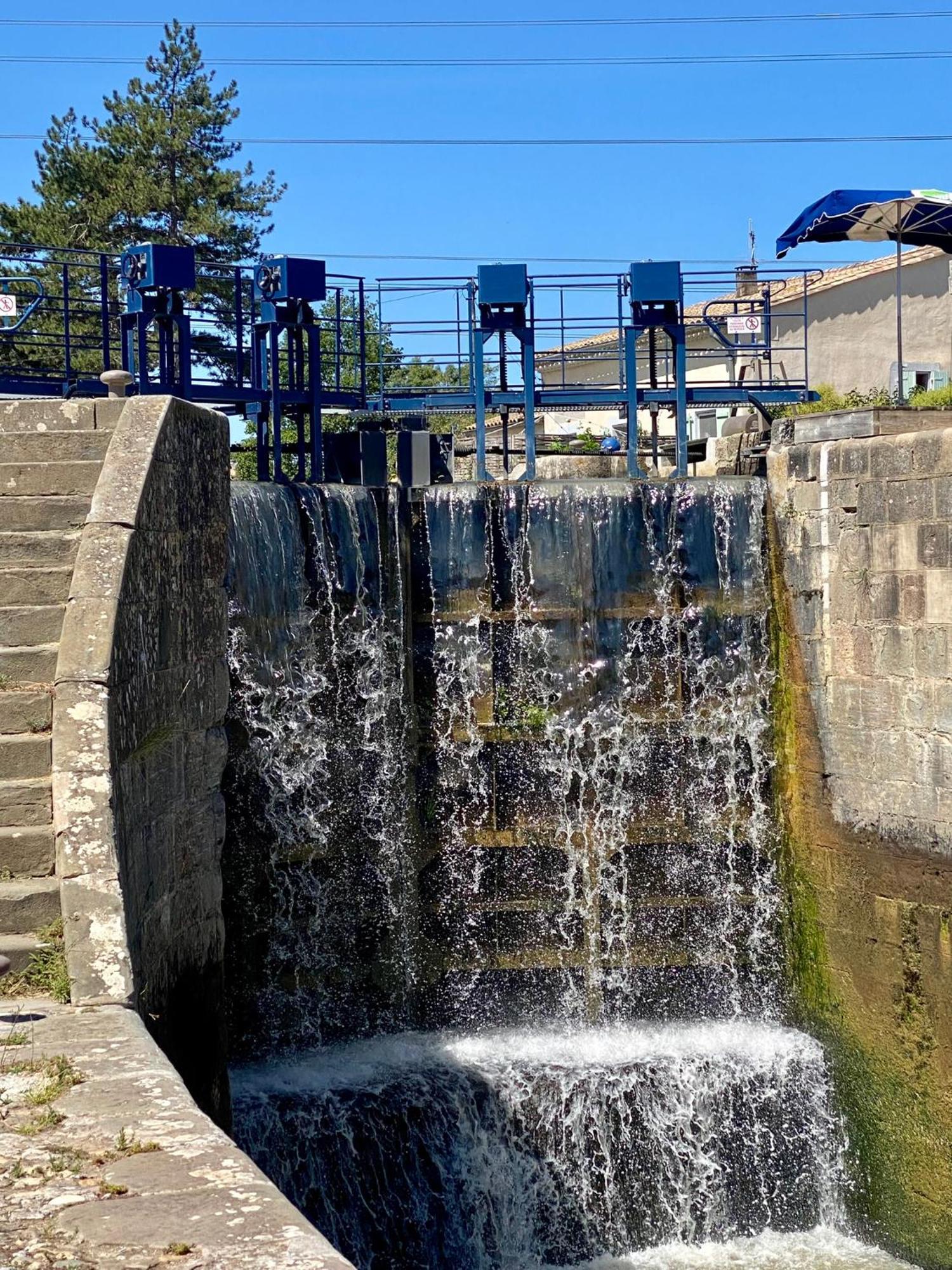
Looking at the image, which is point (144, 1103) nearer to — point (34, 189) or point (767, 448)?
point (767, 448)

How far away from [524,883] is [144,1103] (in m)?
6.41

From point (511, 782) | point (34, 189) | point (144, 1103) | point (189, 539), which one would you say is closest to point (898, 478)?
point (511, 782)

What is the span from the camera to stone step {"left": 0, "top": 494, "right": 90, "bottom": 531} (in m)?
6.15

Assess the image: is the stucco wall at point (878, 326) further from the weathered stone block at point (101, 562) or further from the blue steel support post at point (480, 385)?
the weathered stone block at point (101, 562)

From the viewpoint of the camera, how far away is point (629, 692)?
9.99 meters

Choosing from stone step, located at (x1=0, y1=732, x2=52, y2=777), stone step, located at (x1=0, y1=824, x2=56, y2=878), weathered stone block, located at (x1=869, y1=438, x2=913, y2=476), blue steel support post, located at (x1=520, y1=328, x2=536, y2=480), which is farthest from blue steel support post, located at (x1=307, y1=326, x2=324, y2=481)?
stone step, located at (x1=0, y1=824, x2=56, y2=878)

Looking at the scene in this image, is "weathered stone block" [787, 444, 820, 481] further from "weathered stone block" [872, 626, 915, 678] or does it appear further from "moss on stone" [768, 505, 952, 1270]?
"weathered stone block" [872, 626, 915, 678]

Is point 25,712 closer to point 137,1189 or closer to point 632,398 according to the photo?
point 137,1189

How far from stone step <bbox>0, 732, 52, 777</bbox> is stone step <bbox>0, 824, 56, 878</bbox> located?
0.28 m

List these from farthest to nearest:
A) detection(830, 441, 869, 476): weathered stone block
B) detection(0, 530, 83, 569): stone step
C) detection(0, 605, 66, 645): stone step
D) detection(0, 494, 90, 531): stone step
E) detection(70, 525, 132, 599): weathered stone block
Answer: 1. detection(830, 441, 869, 476): weathered stone block
2. detection(0, 494, 90, 531): stone step
3. detection(0, 530, 83, 569): stone step
4. detection(0, 605, 66, 645): stone step
5. detection(70, 525, 132, 599): weathered stone block

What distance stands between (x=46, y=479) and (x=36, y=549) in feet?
1.44

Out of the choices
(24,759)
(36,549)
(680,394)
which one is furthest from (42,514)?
(680,394)

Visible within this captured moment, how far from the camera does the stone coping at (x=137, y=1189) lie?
115 inches

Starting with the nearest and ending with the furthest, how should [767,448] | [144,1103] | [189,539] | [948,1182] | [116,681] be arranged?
1. [144,1103]
2. [116,681]
3. [189,539]
4. [948,1182]
5. [767,448]
